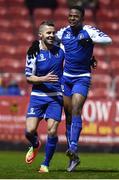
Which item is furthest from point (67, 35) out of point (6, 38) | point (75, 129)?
point (6, 38)

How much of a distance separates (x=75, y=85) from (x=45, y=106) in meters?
Answer: 0.57

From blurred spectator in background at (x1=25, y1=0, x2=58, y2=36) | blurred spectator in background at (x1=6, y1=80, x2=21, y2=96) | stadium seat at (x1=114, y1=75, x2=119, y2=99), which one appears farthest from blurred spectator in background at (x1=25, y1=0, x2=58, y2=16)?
blurred spectator in background at (x1=6, y1=80, x2=21, y2=96)

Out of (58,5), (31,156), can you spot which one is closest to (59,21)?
(58,5)

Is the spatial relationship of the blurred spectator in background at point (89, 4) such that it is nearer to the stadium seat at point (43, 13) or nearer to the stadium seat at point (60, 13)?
the stadium seat at point (60, 13)

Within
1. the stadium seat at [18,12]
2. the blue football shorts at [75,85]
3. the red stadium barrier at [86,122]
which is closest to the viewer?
the blue football shorts at [75,85]

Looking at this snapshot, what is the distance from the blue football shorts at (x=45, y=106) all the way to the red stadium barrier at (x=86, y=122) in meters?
8.46

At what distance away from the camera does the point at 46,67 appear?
1098 centimetres

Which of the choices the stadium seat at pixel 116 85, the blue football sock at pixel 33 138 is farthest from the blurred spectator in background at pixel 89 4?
the blue football sock at pixel 33 138

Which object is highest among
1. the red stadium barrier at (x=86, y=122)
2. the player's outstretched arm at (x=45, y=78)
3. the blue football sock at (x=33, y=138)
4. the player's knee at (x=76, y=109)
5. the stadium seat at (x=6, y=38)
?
the player's outstretched arm at (x=45, y=78)

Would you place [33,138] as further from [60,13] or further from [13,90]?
[60,13]

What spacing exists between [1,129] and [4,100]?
2.57 ft

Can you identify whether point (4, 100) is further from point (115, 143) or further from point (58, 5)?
point (58, 5)

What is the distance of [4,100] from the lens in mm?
19828

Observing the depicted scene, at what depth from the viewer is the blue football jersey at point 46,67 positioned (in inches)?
431
